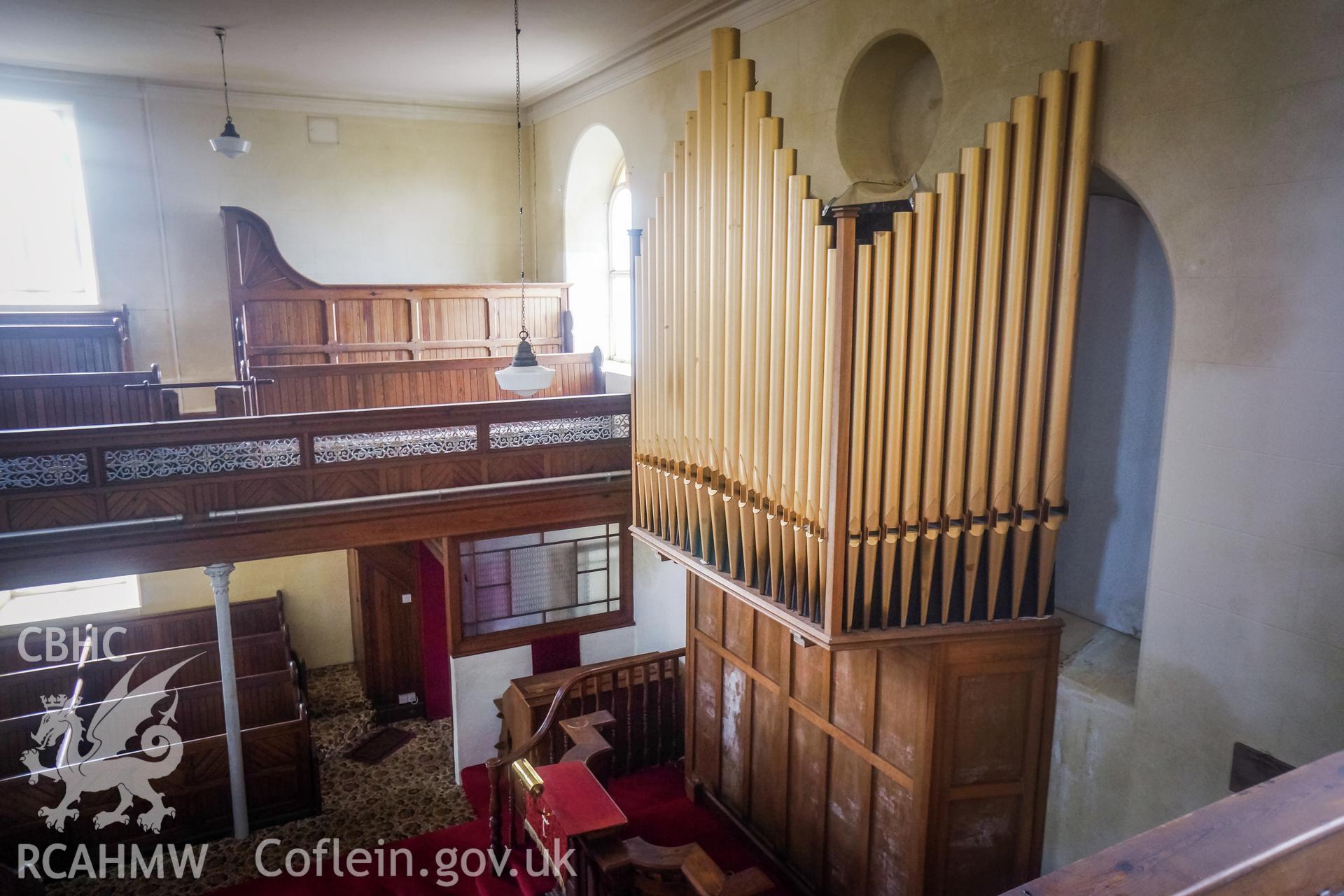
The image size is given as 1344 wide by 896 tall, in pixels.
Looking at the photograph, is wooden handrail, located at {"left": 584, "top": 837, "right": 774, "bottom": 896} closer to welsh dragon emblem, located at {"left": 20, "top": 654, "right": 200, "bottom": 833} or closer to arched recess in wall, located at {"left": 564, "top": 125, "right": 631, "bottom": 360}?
welsh dragon emblem, located at {"left": 20, "top": 654, "right": 200, "bottom": 833}

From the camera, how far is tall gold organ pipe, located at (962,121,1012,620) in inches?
134

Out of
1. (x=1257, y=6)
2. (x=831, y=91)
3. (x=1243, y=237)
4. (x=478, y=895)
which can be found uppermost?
(x=831, y=91)

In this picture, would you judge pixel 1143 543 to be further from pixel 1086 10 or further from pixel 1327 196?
pixel 1086 10

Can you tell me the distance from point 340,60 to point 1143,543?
8134 millimetres

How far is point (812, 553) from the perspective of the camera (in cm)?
375

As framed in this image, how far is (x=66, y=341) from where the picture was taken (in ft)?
28.8

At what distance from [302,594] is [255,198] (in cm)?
474

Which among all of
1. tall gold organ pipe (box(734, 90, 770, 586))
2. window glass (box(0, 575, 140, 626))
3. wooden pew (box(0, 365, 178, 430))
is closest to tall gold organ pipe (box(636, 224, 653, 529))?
tall gold organ pipe (box(734, 90, 770, 586))

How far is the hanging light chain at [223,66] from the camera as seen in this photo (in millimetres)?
7352

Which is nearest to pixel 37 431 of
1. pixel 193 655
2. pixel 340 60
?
pixel 193 655

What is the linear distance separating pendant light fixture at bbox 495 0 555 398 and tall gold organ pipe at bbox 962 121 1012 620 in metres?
3.66

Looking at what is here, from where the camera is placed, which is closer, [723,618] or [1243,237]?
[1243,237]

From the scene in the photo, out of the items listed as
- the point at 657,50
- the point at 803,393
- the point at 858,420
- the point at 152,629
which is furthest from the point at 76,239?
the point at 858,420

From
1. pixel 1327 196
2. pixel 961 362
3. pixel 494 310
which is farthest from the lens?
pixel 494 310
